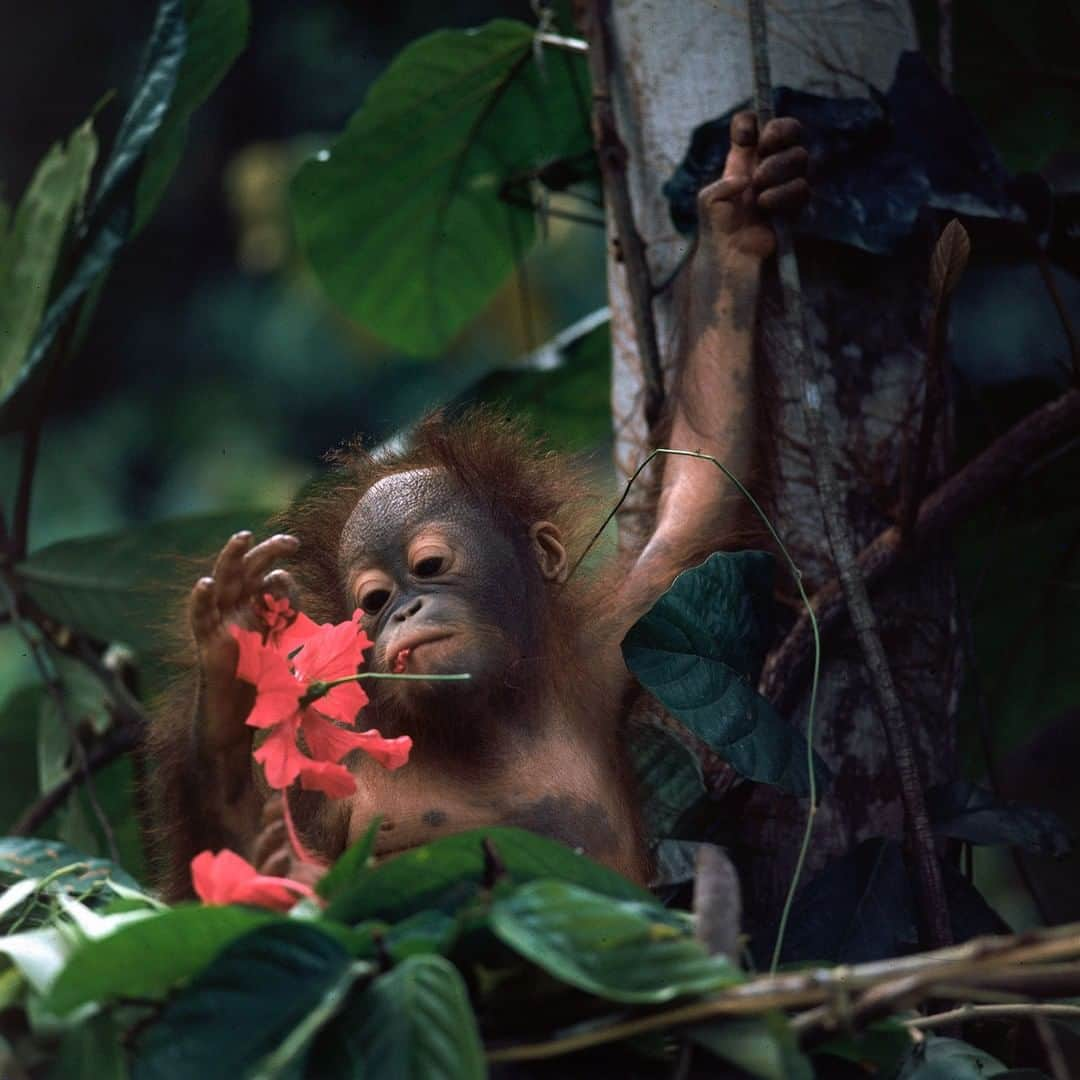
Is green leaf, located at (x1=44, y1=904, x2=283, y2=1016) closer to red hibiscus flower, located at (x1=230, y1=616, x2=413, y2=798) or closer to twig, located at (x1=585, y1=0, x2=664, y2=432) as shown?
red hibiscus flower, located at (x1=230, y1=616, x2=413, y2=798)

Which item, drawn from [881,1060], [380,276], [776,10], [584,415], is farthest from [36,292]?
[881,1060]

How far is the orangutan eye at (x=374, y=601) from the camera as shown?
7.11 feet

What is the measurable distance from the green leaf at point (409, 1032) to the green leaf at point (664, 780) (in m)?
0.93

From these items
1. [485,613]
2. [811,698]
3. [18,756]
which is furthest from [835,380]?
[18,756]

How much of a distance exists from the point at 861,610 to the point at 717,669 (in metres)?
0.26

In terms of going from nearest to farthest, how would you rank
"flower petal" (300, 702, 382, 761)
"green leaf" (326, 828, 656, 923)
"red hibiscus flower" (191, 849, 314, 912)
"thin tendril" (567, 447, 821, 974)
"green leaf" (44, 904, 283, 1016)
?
1. "green leaf" (44, 904, 283, 1016)
2. "green leaf" (326, 828, 656, 923)
3. "red hibiscus flower" (191, 849, 314, 912)
4. "thin tendril" (567, 447, 821, 974)
5. "flower petal" (300, 702, 382, 761)

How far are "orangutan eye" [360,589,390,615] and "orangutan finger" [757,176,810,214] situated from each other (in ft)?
2.43

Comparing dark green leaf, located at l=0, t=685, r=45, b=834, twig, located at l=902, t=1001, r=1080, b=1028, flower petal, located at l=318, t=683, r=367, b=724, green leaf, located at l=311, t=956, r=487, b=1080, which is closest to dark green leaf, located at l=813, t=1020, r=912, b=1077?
twig, located at l=902, t=1001, r=1080, b=1028

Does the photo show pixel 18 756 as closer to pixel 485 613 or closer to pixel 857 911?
pixel 485 613

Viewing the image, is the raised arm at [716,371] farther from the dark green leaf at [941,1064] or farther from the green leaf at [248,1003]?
the green leaf at [248,1003]

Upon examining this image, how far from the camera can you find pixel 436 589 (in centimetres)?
214

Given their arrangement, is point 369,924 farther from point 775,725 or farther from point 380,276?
point 380,276

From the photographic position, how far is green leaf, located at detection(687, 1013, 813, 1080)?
112cm

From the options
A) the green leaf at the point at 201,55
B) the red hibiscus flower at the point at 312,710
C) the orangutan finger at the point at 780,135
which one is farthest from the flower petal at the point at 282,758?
the green leaf at the point at 201,55
